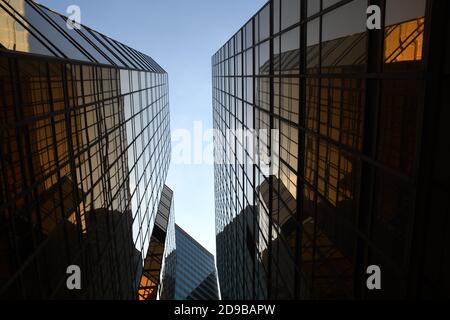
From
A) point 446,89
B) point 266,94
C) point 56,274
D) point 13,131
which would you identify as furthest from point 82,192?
point 446,89

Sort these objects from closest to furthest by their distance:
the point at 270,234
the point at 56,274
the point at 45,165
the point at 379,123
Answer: the point at 379,123 < the point at 45,165 < the point at 56,274 < the point at 270,234

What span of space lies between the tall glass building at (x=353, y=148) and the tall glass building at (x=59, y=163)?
28.1 feet

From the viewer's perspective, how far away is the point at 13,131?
8.94 meters

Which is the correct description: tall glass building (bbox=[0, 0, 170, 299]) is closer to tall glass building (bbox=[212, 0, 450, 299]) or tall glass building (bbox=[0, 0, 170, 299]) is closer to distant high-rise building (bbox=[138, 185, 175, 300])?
distant high-rise building (bbox=[138, 185, 175, 300])

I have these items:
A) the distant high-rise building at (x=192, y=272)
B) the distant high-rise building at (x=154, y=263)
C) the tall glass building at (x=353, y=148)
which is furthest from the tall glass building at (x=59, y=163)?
the distant high-rise building at (x=192, y=272)

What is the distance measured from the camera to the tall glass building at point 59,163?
29.5 ft

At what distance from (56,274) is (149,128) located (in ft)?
84.3

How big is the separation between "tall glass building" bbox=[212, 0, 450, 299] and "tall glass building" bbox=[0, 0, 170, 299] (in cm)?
857

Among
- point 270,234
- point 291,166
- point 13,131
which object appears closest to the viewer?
point 13,131

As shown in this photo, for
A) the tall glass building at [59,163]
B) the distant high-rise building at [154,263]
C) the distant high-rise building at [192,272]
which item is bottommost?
the distant high-rise building at [192,272]

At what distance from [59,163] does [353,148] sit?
9678 mm

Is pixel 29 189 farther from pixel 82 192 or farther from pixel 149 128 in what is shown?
pixel 149 128

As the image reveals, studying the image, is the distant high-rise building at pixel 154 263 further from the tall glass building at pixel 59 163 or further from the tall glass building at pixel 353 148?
the tall glass building at pixel 353 148
